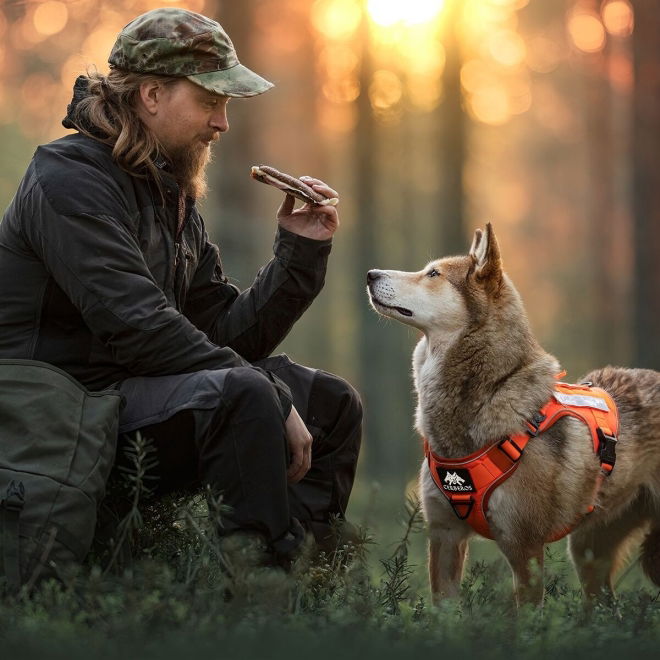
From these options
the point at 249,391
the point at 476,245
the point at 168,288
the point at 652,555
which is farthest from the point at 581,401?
the point at 168,288

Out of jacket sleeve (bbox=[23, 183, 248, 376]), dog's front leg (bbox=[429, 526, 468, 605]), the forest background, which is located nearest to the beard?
jacket sleeve (bbox=[23, 183, 248, 376])

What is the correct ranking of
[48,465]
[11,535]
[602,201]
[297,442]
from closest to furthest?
[11,535]
[48,465]
[297,442]
[602,201]

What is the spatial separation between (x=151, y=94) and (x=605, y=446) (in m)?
2.52

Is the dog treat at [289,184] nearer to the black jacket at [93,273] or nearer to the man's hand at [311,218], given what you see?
the man's hand at [311,218]

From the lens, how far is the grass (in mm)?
2699

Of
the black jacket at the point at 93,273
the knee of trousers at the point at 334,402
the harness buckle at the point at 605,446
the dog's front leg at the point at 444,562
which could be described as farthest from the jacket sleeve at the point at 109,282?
the harness buckle at the point at 605,446

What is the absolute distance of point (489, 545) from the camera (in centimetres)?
899

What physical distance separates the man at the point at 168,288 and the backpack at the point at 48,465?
0.21 m

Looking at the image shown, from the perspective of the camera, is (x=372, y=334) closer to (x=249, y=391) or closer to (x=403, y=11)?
(x=403, y=11)

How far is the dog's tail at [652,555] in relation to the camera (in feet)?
16.7

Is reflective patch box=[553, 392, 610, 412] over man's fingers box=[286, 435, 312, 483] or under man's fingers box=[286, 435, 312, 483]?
over

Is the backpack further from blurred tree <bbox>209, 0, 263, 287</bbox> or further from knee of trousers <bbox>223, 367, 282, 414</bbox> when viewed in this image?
blurred tree <bbox>209, 0, 263, 287</bbox>

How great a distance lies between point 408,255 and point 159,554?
1655 cm

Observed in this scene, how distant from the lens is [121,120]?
13.4 feet
